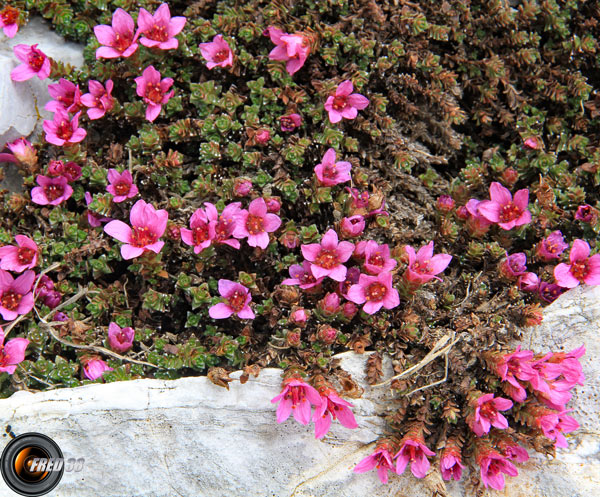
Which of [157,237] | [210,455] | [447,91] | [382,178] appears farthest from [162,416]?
[447,91]

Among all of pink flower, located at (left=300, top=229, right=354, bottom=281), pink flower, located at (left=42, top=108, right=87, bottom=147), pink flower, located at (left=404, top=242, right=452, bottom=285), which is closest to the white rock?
pink flower, located at (left=300, top=229, right=354, bottom=281)

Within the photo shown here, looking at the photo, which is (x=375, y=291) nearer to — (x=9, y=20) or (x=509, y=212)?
(x=509, y=212)

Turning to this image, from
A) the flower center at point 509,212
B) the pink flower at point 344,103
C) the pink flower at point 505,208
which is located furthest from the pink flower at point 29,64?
the flower center at point 509,212

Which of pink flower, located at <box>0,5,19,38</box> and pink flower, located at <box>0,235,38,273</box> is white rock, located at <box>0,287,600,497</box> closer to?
pink flower, located at <box>0,235,38,273</box>

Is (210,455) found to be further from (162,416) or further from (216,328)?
(216,328)

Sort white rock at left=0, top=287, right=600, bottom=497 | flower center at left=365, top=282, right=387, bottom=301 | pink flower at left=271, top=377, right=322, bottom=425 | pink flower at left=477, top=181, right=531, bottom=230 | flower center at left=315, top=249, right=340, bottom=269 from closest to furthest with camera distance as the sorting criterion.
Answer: pink flower at left=271, top=377, right=322, bottom=425 < white rock at left=0, top=287, right=600, bottom=497 < flower center at left=365, top=282, right=387, bottom=301 < flower center at left=315, top=249, right=340, bottom=269 < pink flower at left=477, top=181, right=531, bottom=230
